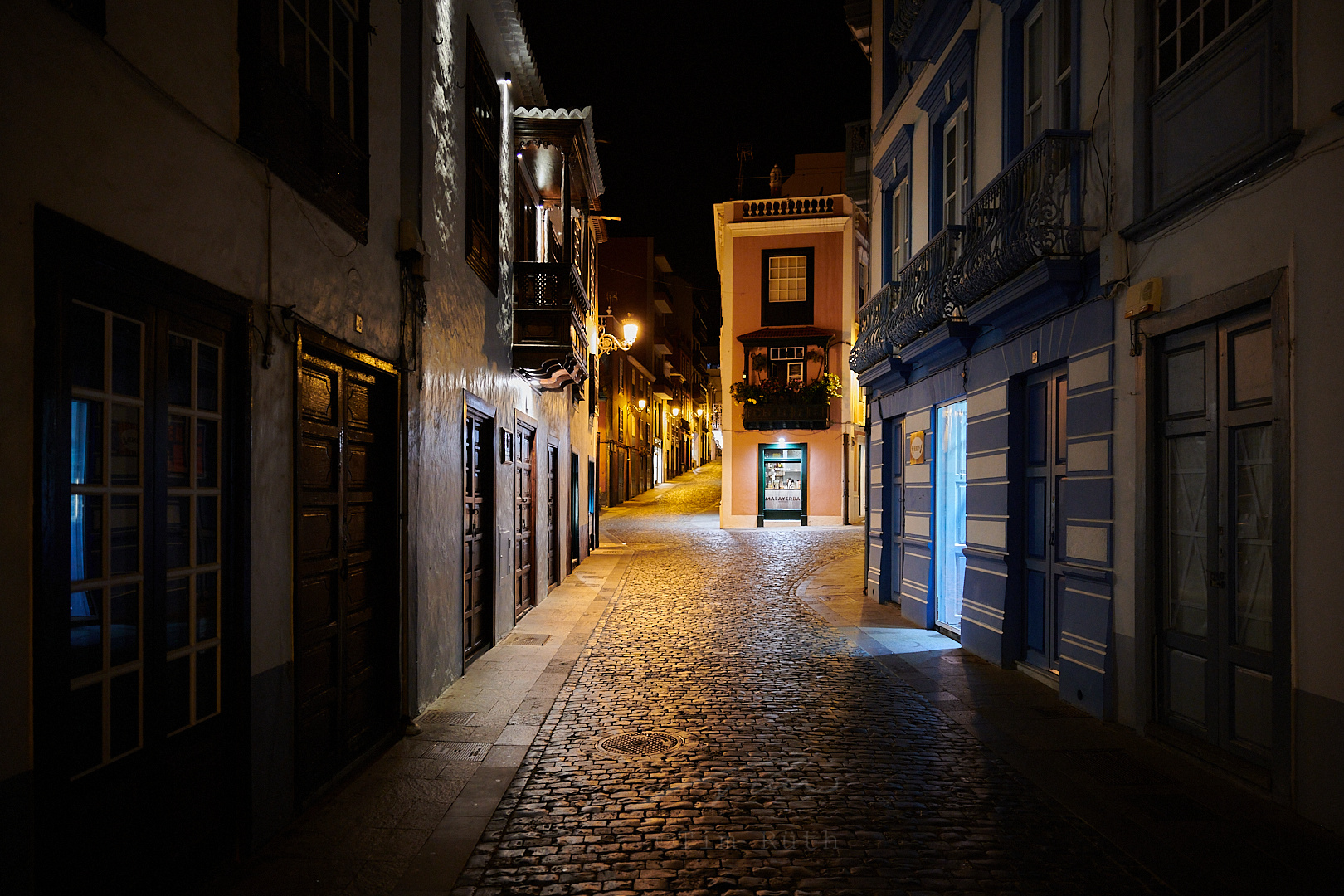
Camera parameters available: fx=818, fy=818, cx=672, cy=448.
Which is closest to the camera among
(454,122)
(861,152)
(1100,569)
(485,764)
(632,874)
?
(632,874)

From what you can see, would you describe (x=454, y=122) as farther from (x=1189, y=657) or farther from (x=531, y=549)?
(x=1189, y=657)

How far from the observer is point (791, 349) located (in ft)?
103

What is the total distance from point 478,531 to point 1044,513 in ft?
19.2

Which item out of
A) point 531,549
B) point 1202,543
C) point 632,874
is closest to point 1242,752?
point 1202,543

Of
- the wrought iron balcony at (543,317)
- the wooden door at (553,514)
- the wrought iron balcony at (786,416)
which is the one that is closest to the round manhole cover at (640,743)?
the wrought iron balcony at (543,317)

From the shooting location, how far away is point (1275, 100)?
4676 mm

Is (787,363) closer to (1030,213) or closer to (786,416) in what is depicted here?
(786,416)

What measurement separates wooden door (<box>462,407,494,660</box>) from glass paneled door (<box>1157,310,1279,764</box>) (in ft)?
20.0

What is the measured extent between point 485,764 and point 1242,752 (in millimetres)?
4728

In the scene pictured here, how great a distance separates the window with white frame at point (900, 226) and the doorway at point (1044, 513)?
4.71 m

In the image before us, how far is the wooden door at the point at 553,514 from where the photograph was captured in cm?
1404

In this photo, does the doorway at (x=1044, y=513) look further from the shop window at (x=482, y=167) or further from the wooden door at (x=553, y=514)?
the wooden door at (x=553, y=514)

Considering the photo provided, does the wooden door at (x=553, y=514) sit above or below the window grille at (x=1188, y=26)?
below

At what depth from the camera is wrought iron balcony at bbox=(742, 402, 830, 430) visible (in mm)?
30156
